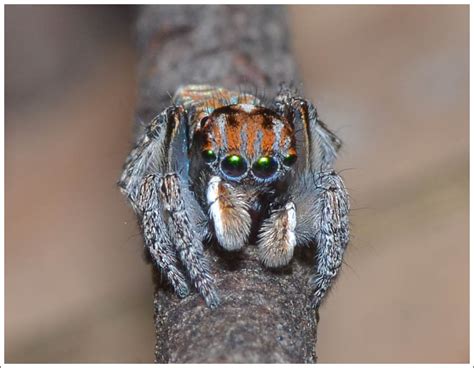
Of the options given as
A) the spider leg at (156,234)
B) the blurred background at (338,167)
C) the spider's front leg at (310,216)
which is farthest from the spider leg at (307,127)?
the blurred background at (338,167)

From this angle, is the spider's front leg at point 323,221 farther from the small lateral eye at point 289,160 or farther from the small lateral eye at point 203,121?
the small lateral eye at point 203,121

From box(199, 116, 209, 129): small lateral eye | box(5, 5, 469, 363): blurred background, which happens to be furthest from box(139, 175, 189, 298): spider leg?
box(5, 5, 469, 363): blurred background

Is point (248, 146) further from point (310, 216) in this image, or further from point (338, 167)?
point (338, 167)

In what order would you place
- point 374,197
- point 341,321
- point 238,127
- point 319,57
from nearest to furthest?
point 238,127 → point 341,321 → point 374,197 → point 319,57

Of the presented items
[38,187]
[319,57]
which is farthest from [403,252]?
[38,187]

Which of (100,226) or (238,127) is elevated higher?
(238,127)

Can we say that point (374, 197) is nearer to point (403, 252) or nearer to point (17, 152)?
point (403, 252)
